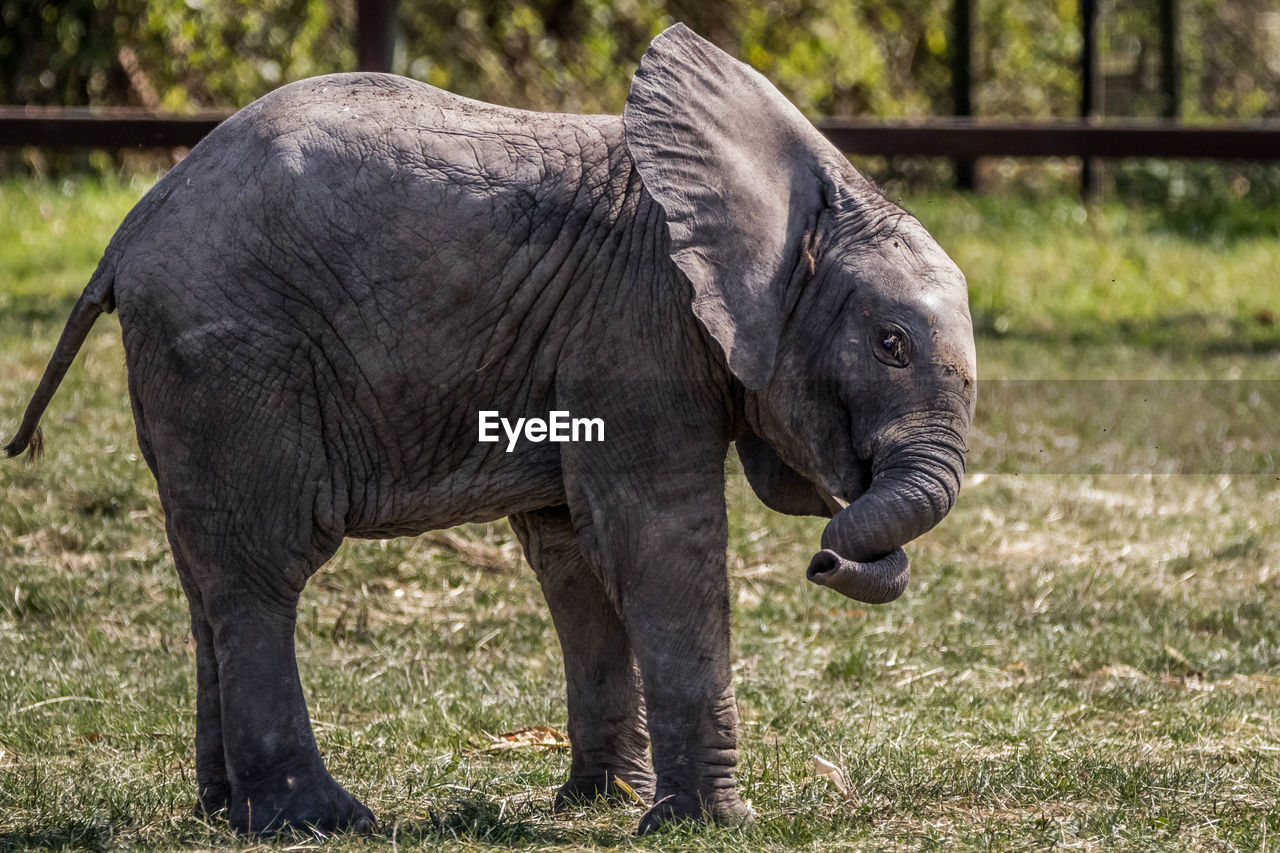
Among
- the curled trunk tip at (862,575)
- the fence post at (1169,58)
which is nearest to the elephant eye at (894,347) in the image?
the curled trunk tip at (862,575)

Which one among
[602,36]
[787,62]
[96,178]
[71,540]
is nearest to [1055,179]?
[787,62]

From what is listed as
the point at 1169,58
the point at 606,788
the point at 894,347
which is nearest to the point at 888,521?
the point at 894,347

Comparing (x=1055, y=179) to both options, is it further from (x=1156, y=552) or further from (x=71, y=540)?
(x=71, y=540)

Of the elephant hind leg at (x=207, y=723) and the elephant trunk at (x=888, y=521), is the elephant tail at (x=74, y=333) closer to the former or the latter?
the elephant hind leg at (x=207, y=723)

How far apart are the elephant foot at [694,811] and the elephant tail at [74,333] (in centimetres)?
190

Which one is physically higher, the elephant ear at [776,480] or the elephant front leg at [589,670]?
the elephant ear at [776,480]

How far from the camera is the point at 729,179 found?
14.5 feet

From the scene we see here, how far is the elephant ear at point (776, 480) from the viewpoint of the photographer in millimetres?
4832

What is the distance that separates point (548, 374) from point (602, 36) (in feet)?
34.5

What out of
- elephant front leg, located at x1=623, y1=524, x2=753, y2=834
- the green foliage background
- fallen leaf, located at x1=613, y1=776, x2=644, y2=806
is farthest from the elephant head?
the green foliage background

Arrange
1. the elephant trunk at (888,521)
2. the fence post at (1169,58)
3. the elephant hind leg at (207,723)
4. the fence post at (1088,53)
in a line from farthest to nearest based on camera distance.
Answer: the fence post at (1169,58)
the fence post at (1088,53)
the elephant hind leg at (207,723)
the elephant trunk at (888,521)

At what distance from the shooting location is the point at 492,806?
4.76 m

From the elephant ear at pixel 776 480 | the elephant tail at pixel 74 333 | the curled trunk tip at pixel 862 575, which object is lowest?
the curled trunk tip at pixel 862 575

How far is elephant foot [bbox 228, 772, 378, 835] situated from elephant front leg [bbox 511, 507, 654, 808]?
0.70 meters
